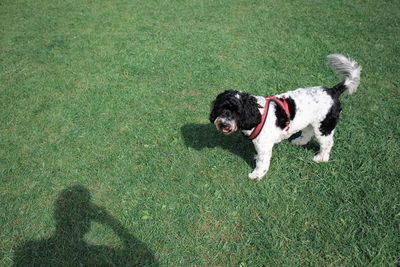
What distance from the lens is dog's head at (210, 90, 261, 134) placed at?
13.5ft

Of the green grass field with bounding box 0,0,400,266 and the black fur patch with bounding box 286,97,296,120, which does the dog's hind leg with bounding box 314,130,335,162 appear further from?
the black fur patch with bounding box 286,97,296,120

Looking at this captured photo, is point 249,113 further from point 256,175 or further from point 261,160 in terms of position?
point 256,175

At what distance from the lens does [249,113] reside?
4121 mm

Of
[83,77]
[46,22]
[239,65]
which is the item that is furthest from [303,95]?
[46,22]

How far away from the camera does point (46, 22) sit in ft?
39.3

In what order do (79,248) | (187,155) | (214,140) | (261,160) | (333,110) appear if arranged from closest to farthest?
(79,248), (333,110), (261,160), (187,155), (214,140)

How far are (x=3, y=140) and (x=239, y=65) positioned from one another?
6297mm

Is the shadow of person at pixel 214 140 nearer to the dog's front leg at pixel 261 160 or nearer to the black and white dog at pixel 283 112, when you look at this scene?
the dog's front leg at pixel 261 160

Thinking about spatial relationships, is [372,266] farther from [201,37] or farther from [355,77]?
[201,37]

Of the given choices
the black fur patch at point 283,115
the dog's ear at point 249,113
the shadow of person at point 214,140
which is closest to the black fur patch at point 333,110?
the black fur patch at point 283,115

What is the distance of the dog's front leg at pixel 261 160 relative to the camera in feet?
15.0

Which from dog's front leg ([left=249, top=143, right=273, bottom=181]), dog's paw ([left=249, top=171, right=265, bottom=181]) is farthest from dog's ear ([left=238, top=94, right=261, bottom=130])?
dog's paw ([left=249, top=171, right=265, bottom=181])

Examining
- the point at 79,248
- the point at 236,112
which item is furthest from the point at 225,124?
the point at 79,248

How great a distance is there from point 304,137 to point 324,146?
0.54 metres
